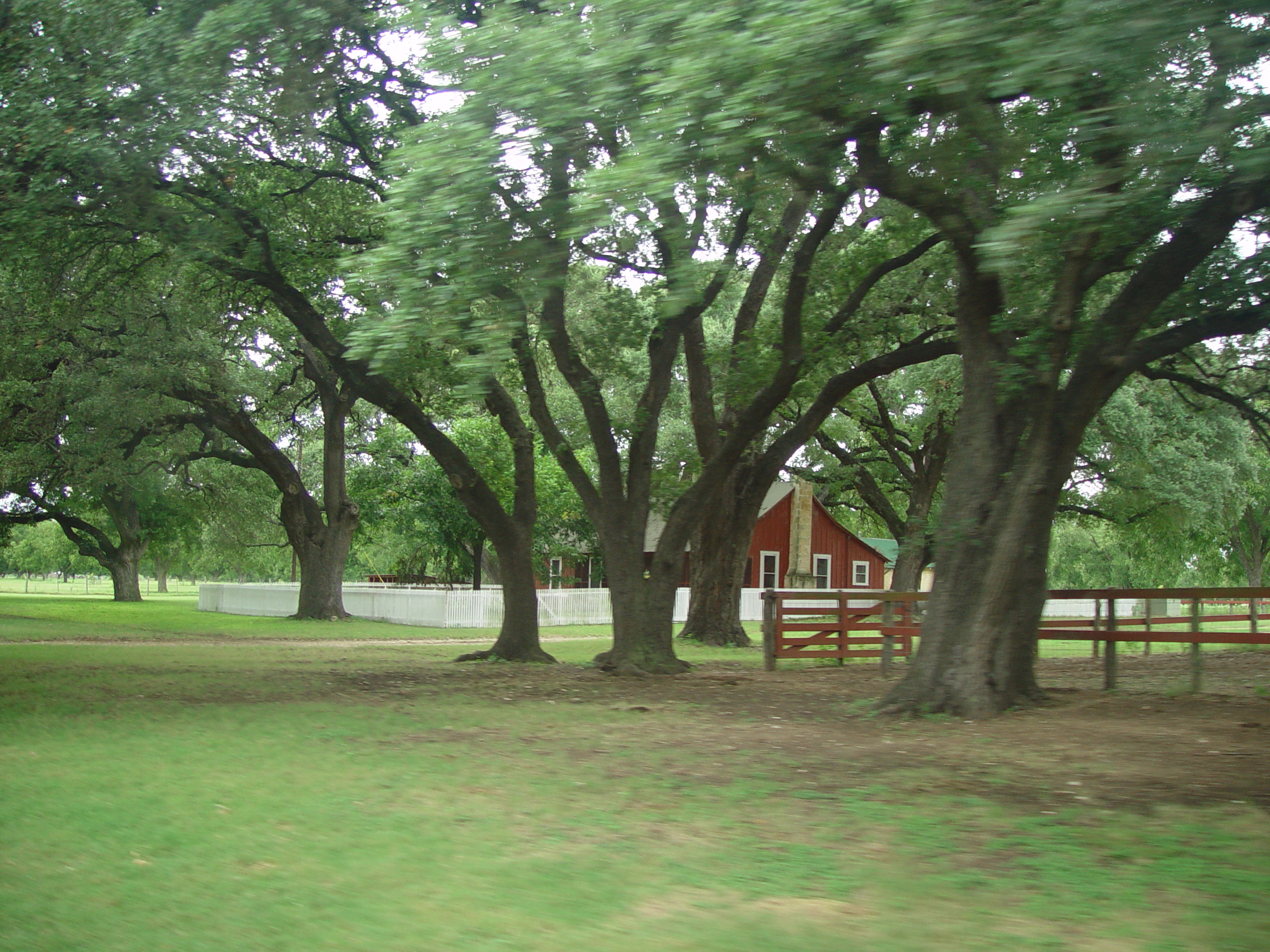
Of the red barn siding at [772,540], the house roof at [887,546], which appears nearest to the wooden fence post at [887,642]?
the red barn siding at [772,540]

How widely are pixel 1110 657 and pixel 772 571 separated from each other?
104ft

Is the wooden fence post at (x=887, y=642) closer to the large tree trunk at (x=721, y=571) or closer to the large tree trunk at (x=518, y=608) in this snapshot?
the large tree trunk at (x=518, y=608)

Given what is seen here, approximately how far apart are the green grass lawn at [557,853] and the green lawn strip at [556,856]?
0.8 inches

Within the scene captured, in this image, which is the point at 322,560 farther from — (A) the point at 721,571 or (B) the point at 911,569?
(B) the point at 911,569

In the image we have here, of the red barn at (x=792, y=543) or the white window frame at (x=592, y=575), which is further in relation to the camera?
the white window frame at (x=592, y=575)

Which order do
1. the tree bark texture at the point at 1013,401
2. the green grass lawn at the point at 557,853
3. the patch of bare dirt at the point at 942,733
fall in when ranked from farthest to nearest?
the tree bark texture at the point at 1013,401 < the patch of bare dirt at the point at 942,733 < the green grass lawn at the point at 557,853

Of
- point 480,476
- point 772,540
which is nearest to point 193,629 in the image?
point 480,476

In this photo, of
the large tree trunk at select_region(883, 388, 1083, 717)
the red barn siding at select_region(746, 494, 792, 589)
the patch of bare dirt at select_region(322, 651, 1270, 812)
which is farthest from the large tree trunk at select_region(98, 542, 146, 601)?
the large tree trunk at select_region(883, 388, 1083, 717)

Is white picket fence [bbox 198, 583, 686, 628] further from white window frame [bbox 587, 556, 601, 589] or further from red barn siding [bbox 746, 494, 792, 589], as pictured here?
white window frame [bbox 587, 556, 601, 589]

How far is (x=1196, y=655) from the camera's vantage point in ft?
44.8

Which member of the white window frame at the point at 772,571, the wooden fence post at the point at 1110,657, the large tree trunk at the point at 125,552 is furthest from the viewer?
the large tree trunk at the point at 125,552

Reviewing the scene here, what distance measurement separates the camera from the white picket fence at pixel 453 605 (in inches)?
1356

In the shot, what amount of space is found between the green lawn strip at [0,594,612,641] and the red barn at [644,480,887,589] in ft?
36.4

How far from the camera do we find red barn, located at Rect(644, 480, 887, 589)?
1748 inches
